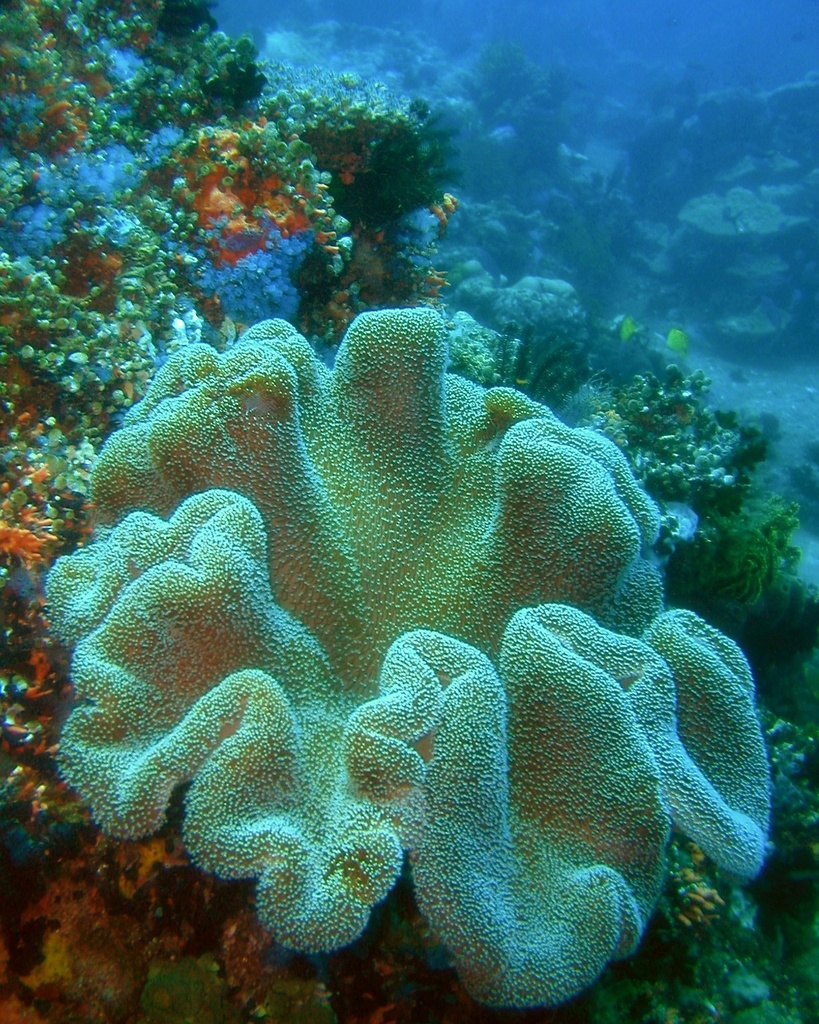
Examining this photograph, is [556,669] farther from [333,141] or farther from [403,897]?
[333,141]

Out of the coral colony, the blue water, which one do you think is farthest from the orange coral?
the blue water

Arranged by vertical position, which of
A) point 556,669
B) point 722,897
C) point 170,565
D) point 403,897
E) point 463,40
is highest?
point 463,40

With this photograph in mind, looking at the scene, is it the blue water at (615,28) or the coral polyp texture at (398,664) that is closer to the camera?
the coral polyp texture at (398,664)

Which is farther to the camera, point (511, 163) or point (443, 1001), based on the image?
point (511, 163)

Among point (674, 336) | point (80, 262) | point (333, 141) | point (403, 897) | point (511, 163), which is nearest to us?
point (403, 897)

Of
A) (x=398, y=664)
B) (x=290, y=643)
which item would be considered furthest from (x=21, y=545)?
(x=398, y=664)

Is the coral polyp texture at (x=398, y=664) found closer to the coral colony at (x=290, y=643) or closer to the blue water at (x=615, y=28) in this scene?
the coral colony at (x=290, y=643)

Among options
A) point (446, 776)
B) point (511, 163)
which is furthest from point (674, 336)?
point (511, 163)

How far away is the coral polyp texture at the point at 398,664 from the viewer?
1780 mm

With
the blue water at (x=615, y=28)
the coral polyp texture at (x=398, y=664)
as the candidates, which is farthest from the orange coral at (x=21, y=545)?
the blue water at (x=615, y=28)

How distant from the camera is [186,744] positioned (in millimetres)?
1793

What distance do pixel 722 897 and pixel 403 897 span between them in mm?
2033

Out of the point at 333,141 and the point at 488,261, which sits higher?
the point at 488,261

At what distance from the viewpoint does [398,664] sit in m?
1.99
